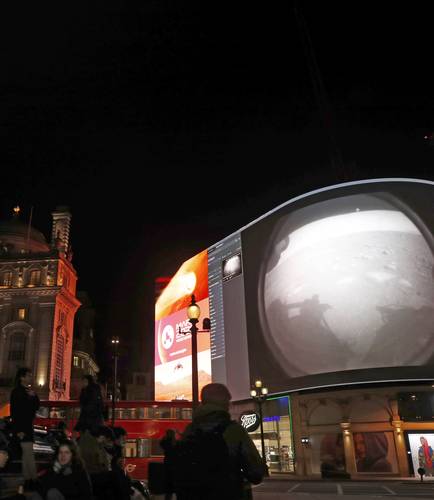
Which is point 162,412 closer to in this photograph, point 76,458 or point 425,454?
point 425,454

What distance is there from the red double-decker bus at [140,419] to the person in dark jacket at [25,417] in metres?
19.9

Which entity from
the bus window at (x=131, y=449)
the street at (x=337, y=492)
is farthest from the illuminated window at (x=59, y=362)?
the street at (x=337, y=492)

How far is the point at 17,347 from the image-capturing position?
53.3 m

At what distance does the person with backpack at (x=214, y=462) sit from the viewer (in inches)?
131

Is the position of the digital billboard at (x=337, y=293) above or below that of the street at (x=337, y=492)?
above

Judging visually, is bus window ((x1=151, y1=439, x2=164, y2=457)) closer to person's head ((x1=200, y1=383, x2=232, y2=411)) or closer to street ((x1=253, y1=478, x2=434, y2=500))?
street ((x1=253, y1=478, x2=434, y2=500))

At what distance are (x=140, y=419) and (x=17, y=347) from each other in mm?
30658

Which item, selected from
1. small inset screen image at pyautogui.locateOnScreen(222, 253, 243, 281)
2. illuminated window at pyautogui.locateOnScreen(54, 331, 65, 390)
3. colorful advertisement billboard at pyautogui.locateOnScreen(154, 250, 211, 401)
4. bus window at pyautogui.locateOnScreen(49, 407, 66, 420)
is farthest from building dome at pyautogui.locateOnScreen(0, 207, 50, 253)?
bus window at pyautogui.locateOnScreen(49, 407, 66, 420)

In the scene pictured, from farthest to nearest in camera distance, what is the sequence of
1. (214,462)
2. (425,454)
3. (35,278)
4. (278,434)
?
1. (35,278)
2. (278,434)
3. (425,454)
4. (214,462)

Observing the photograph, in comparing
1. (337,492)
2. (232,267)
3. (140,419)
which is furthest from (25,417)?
(232,267)

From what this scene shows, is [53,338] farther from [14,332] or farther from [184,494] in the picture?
[184,494]

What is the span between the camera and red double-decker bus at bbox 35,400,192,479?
26578mm

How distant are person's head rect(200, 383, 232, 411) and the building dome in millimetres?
63140

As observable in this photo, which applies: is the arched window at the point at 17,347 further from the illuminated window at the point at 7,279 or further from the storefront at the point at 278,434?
the storefront at the point at 278,434
